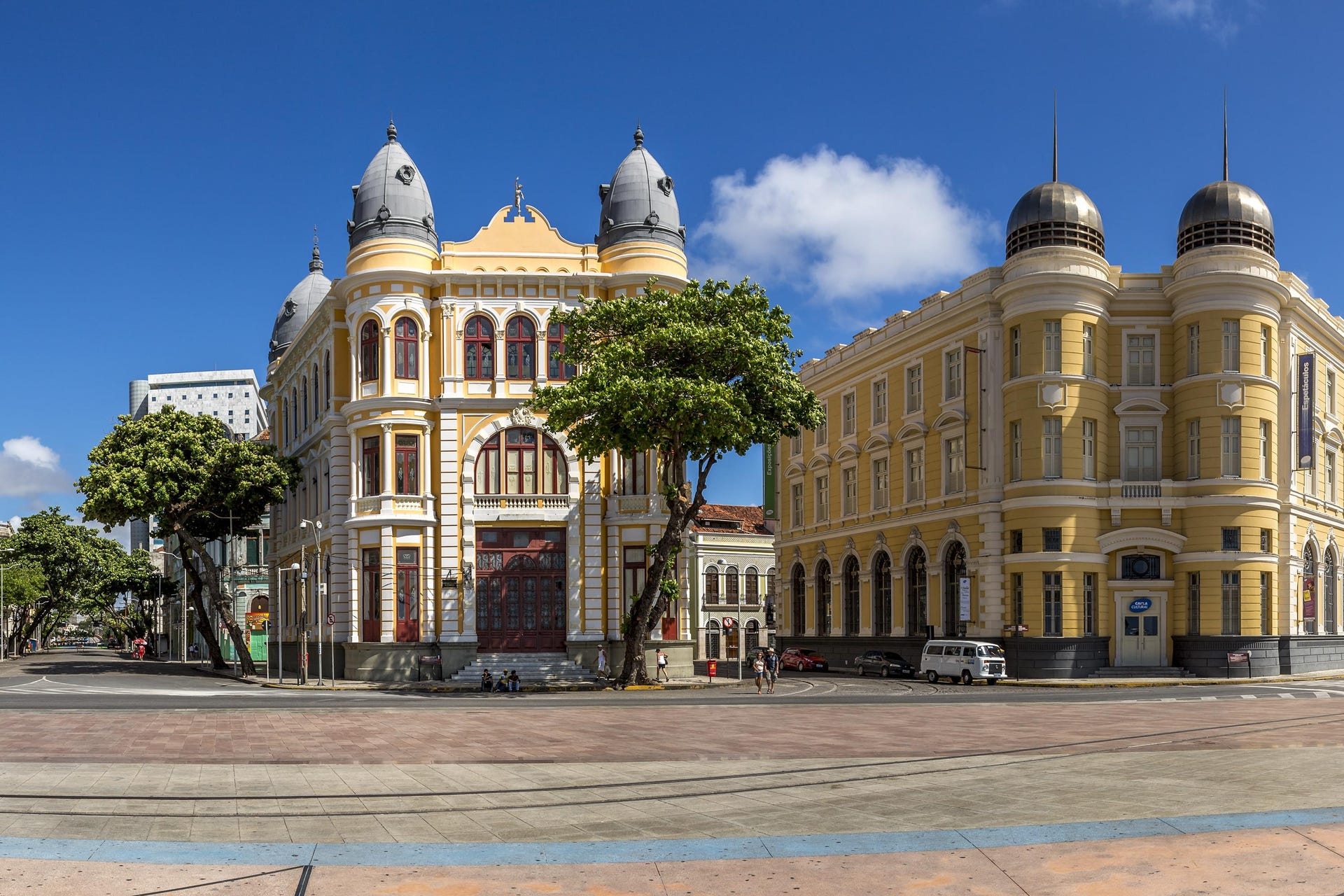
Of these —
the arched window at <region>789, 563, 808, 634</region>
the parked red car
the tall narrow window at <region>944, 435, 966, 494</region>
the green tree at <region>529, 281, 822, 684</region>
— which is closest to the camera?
the green tree at <region>529, 281, 822, 684</region>

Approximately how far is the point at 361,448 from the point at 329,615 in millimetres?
8032

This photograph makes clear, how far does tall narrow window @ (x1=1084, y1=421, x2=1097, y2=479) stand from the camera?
169ft

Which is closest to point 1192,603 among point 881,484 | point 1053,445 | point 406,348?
point 1053,445

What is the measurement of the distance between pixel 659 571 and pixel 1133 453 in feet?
71.2

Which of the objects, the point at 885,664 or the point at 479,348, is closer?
the point at 479,348

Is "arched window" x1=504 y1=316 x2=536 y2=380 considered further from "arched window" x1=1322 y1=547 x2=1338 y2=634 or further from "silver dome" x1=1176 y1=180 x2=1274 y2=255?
"arched window" x1=1322 y1=547 x2=1338 y2=634

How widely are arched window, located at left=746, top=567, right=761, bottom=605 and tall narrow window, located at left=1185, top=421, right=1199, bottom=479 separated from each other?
4123cm

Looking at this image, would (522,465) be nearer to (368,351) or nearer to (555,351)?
(555,351)

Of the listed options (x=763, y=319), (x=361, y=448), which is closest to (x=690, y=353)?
(x=763, y=319)

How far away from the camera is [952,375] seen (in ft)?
187

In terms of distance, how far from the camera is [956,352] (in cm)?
5666

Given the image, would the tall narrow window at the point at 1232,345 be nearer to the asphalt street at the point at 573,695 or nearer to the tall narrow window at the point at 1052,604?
the tall narrow window at the point at 1052,604

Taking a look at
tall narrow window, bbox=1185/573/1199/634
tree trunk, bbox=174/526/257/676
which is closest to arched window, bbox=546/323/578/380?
tree trunk, bbox=174/526/257/676

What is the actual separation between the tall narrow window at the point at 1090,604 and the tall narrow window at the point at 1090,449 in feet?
13.5
